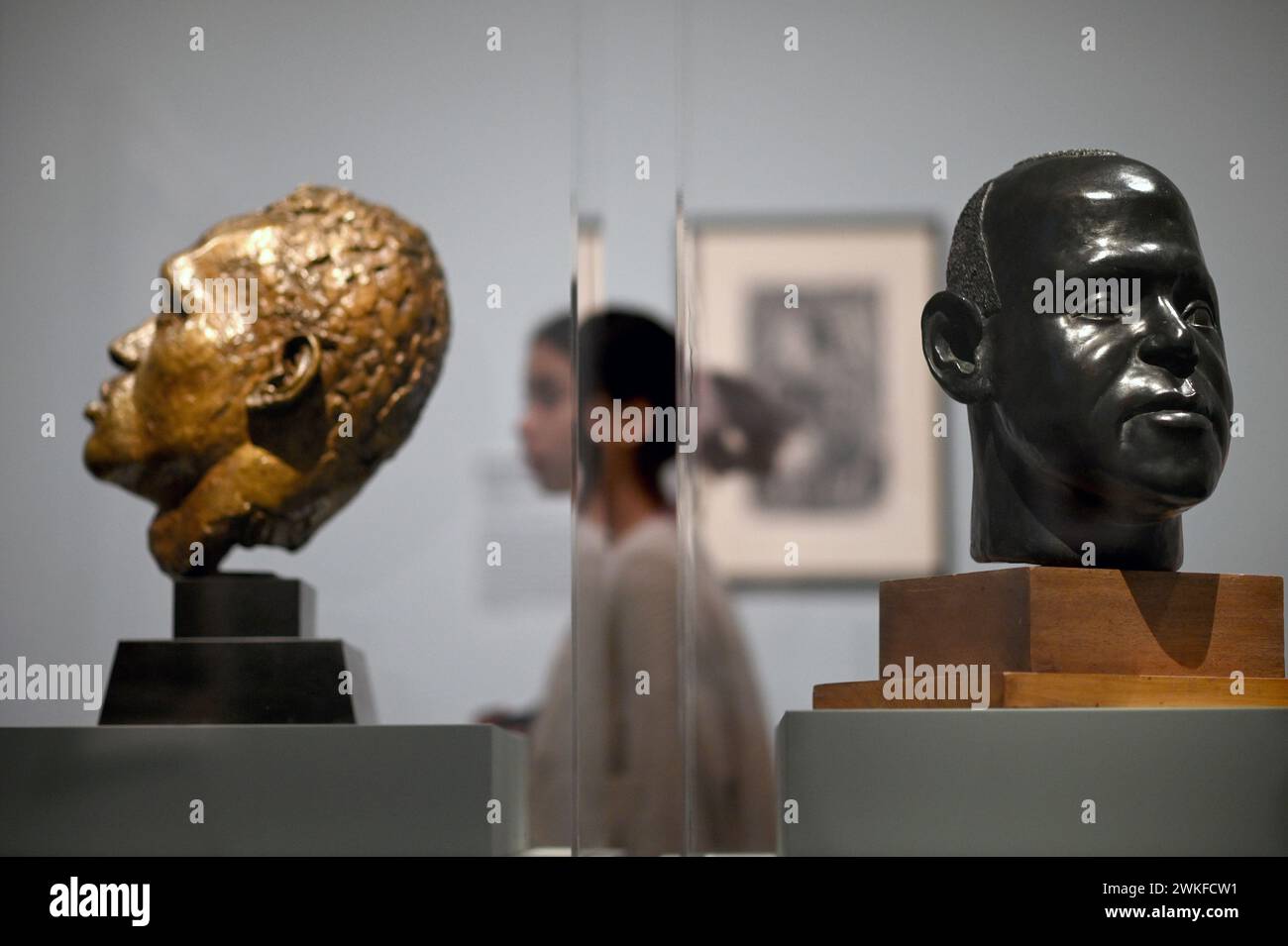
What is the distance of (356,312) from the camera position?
9.32 ft

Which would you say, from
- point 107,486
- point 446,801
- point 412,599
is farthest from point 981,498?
point 107,486

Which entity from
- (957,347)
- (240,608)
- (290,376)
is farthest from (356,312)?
(957,347)

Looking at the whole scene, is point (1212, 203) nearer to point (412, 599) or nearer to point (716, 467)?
point (716, 467)

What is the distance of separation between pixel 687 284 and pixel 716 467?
312 mm

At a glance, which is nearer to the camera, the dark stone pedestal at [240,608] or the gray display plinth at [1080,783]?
the gray display plinth at [1080,783]

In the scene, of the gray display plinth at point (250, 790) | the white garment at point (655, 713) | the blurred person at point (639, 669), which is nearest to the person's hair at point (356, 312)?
the blurred person at point (639, 669)

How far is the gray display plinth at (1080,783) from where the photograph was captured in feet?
7.24

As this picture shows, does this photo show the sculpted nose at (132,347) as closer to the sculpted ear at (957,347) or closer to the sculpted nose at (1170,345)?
the sculpted ear at (957,347)

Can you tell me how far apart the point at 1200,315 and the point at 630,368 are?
0.89 meters

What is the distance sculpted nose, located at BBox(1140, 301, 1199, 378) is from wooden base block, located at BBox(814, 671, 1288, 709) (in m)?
0.44

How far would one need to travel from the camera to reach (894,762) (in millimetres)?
2246

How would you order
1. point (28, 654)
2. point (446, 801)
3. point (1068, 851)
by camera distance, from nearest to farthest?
point (1068, 851) → point (446, 801) → point (28, 654)

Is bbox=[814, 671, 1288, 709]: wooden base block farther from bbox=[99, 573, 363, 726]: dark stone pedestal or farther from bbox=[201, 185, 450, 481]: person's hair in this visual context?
bbox=[201, 185, 450, 481]: person's hair

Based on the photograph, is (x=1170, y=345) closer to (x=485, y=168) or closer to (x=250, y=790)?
(x=485, y=168)
